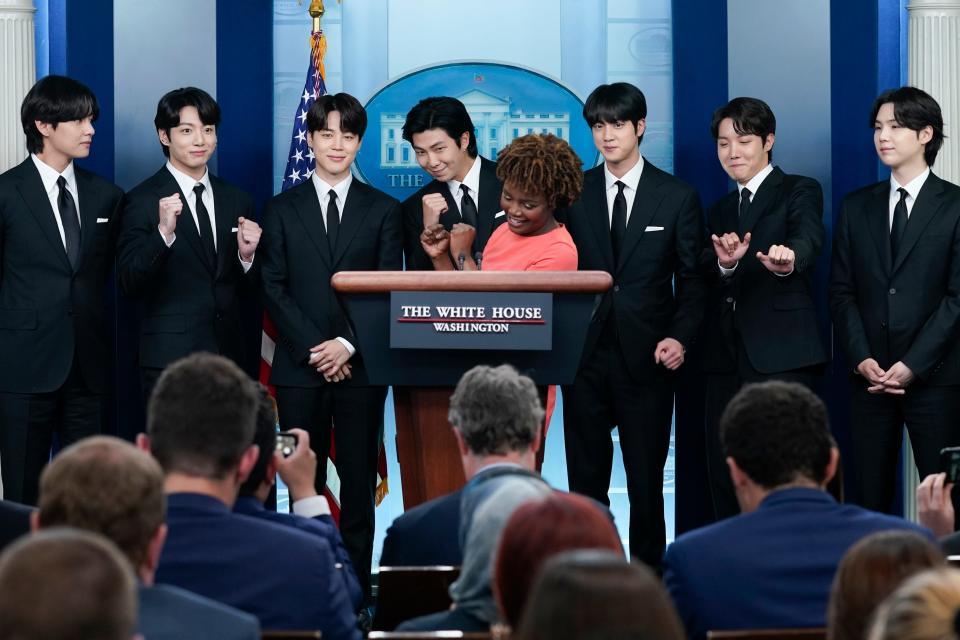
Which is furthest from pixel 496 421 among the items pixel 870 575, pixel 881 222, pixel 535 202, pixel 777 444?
pixel 881 222

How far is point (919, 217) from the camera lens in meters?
4.91

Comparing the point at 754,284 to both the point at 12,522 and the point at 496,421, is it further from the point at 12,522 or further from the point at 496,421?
the point at 12,522

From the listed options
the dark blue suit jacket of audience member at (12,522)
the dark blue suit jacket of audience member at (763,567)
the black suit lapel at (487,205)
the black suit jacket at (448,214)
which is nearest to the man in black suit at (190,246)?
the black suit jacket at (448,214)

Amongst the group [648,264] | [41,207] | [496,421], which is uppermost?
[41,207]

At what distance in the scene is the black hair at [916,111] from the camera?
4.91 meters

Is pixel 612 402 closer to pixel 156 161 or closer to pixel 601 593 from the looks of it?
pixel 156 161

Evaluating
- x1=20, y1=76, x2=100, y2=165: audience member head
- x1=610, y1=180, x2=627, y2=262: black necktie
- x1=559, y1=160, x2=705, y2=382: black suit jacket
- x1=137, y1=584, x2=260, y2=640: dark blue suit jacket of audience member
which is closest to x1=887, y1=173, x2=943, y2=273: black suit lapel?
x1=559, y1=160, x2=705, y2=382: black suit jacket

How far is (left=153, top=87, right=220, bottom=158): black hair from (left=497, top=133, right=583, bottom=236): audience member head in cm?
174

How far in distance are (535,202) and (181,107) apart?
1980mm

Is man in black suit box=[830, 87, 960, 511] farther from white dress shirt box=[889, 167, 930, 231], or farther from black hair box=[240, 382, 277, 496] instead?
black hair box=[240, 382, 277, 496]

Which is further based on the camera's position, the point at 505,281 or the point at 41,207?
the point at 41,207

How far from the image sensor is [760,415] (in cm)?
256

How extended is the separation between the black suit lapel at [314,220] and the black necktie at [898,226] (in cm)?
214

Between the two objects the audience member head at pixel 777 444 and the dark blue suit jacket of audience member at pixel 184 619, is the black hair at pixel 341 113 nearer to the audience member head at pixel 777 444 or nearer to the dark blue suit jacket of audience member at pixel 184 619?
the audience member head at pixel 777 444
